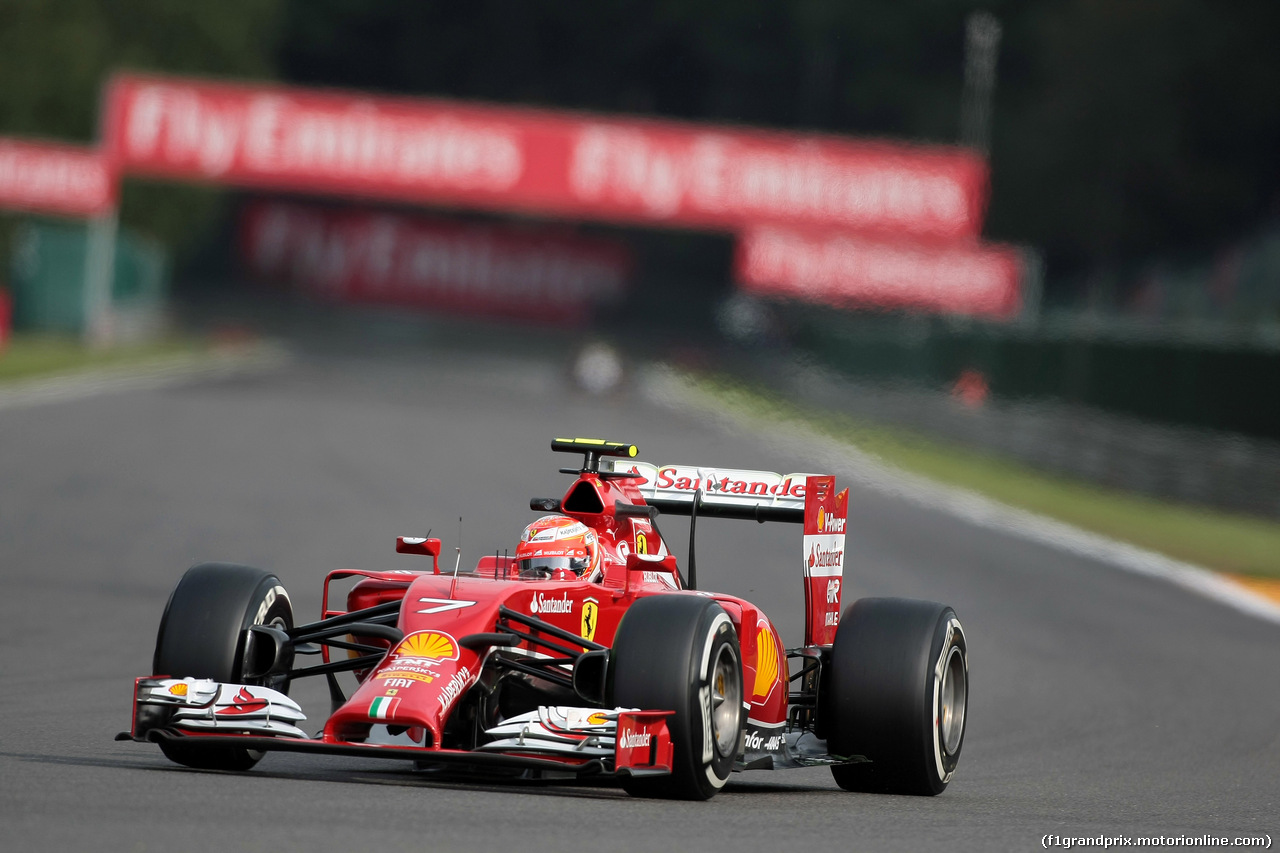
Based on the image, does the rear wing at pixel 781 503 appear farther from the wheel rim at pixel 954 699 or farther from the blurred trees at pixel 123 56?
the blurred trees at pixel 123 56

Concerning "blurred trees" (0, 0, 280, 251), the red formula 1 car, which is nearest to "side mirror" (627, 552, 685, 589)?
the red formula 1 car

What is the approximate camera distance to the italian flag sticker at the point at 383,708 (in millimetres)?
6629

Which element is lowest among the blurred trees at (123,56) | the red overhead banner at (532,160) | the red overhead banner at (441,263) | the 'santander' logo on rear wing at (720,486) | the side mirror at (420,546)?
the side mirror at (420,546)

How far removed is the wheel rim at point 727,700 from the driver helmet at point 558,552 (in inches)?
31.4

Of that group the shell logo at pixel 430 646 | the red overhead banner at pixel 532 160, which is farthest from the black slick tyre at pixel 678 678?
the red overhead banner at pixel 532 160

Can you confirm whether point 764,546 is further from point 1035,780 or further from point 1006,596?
point 1035,780

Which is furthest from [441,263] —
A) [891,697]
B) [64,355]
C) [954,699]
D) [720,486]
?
[891,697]

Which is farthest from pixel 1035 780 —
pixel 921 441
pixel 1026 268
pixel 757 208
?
pixel 1026 268

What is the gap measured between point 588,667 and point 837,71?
73385mm

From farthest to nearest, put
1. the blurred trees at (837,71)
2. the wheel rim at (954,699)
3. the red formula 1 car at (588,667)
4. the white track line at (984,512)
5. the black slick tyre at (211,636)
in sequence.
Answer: the blurred trees at (837,71)
the white track line at (984,512)
the wheel rim at (954,699)
the black slick tyre at (211,636)
the red formula 1 car at (588,667)

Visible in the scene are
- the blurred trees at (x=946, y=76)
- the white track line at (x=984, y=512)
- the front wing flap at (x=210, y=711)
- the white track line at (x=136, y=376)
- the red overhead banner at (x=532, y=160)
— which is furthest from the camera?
the blurred trees at (x=946, y=76)

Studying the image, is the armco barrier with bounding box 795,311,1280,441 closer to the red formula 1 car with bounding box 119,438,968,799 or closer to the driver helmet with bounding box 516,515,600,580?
the red formula 1 car with bounding box 119,438,968,799

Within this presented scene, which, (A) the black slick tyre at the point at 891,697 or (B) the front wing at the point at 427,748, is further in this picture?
(A) the black slick tyre at the point at 891,697

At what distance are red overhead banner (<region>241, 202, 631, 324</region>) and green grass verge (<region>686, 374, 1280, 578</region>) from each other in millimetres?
43565
